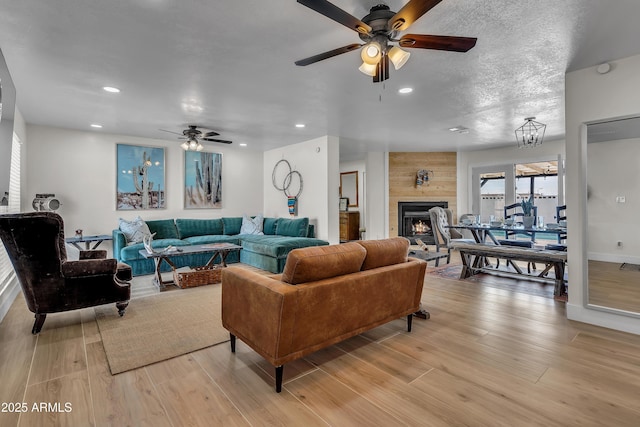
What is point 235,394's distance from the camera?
6.31ft

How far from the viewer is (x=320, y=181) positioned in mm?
6199

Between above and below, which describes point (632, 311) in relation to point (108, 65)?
below

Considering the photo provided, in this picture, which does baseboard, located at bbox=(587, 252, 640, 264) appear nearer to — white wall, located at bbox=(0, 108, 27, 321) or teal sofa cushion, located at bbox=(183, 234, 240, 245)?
teal sofa cushion, located at bbox=(183, 234, 240, 245)

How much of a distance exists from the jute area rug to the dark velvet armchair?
0.35 meters

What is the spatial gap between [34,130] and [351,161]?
7441 mm

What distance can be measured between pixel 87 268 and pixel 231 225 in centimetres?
394

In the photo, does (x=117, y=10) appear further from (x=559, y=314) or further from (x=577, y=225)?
(x=559, y=314)

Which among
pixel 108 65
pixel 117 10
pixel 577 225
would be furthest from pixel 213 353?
pixel 577 225

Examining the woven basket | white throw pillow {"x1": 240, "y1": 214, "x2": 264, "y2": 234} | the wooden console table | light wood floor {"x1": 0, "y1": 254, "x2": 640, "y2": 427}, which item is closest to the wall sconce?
the wooden console table

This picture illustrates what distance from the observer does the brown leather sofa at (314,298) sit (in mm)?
1935

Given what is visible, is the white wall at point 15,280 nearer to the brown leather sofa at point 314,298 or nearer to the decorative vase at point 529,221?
the brown leather sofa at point 314,298

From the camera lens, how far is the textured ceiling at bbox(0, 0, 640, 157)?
2135mm

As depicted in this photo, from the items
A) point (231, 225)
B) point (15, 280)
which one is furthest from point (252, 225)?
point (15, 280)

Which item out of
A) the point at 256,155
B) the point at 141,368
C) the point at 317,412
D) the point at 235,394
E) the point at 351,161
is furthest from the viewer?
the point at 351,161
